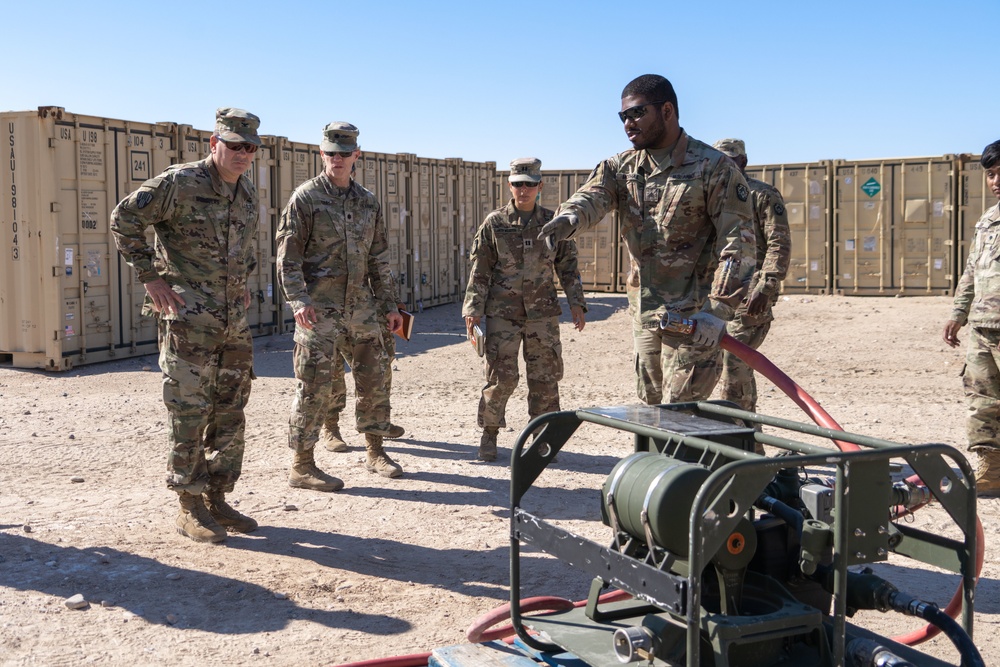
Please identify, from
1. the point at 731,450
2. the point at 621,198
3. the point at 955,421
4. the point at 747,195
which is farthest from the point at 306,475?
the point at 955,421

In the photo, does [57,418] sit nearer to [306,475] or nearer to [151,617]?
[306,475]

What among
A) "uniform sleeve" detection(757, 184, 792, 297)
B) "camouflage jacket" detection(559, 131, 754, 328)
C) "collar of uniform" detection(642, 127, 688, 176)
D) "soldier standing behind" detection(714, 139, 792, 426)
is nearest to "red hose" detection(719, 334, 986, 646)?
"camouflage jacket" detection(559, 131, 754, 328)

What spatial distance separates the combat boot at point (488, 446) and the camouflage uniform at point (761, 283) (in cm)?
171

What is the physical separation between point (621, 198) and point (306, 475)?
288 cm

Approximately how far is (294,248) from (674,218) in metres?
2.75

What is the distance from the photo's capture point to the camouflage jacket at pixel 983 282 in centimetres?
652

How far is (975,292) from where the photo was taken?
6.83 metres

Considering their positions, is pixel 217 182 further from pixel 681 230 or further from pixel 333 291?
pixel 681 230

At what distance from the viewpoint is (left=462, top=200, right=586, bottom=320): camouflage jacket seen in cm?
763

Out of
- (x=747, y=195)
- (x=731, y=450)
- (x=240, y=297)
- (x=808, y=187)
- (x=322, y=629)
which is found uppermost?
(x=808, y=187)

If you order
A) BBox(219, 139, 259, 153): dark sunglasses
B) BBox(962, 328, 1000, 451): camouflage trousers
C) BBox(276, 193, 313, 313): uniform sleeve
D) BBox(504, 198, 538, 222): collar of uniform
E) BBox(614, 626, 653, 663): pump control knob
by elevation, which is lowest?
BBox(614, 626, 653, 663): pump control knob

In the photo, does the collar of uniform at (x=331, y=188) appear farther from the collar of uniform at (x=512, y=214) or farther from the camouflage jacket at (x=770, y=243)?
the camouflage jacket at (x=770, y=243)

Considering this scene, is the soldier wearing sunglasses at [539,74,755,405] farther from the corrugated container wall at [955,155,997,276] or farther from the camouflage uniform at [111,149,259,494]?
the corrugated container wall at [955,155,997,276]

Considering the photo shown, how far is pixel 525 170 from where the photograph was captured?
759 centimetres
